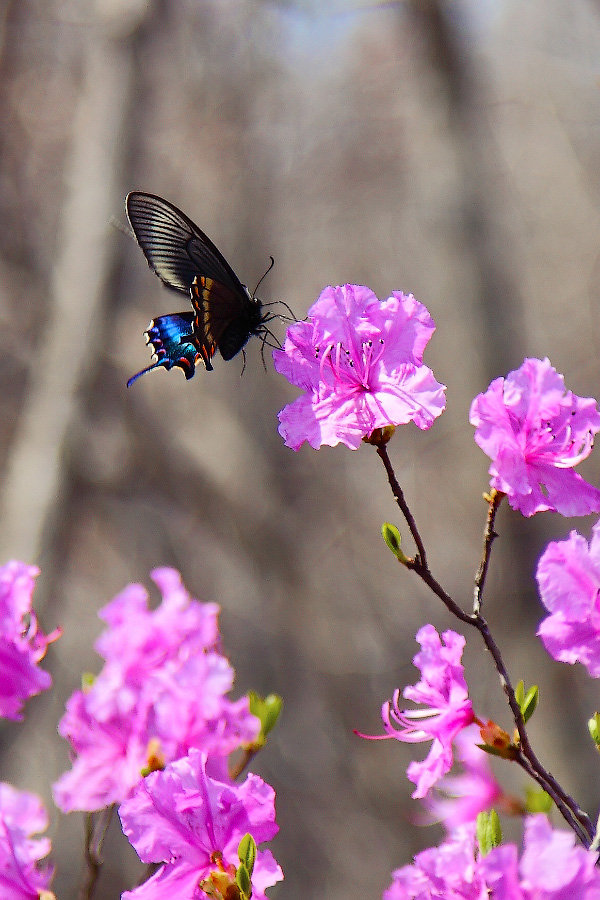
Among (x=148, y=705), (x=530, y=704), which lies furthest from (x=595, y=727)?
(x=148, y=705)

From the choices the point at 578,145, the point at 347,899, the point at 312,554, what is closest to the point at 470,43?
the point at 578,145

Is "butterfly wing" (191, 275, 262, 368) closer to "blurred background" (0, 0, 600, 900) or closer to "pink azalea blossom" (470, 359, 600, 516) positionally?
"pink azalea blossom" (470, 359, 600, 516)

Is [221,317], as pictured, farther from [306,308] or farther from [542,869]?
[306,308]

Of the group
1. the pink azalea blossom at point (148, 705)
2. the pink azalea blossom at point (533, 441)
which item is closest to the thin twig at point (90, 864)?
the pink azalea blossom at point (148, 705)

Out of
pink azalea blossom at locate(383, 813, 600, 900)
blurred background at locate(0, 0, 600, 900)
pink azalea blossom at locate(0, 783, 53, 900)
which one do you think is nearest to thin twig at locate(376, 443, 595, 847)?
pink azalea blossom at locate(383, 813, 600, 900)

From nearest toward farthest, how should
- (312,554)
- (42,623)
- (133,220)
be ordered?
1. (133,220)
2. (42,623)
3. (312,554)

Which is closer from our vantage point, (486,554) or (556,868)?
(556,868)

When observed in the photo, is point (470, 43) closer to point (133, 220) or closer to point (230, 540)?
point (230, 540)
